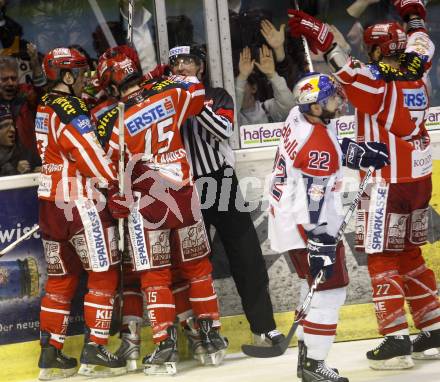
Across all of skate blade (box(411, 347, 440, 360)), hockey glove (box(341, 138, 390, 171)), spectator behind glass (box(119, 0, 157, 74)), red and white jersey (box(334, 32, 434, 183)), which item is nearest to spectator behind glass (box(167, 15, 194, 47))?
spectator behind glass (box(119, 0, 157, 74))

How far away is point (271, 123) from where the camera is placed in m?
6.79

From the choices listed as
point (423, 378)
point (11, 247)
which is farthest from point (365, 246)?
point (11, 247)

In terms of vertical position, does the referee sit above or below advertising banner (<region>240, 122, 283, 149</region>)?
below

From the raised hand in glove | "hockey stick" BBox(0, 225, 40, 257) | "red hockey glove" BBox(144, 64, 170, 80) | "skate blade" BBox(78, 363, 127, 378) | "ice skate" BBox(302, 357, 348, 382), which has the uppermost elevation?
"red hockey glove" BBox(144, 64, 170, 80)

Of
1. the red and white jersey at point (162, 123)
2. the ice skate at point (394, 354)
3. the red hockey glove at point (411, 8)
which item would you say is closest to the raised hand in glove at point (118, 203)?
the red and white jersey at point (162, 123)

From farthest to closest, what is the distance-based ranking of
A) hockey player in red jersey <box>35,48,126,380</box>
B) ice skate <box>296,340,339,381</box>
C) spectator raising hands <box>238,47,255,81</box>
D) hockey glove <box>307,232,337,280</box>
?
spectator raising hands <box>238,47,255,81</box> → hockey player in red jersey <box>35,48,126,380</box> → ice skate <box>296,340,339,381</box> → hockey glove <box>307,232,337,280</box>

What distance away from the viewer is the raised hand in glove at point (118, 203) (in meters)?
6.15

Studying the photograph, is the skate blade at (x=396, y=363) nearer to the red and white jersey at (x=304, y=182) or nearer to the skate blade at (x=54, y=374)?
the red and white jersey at (x=304, y=182)

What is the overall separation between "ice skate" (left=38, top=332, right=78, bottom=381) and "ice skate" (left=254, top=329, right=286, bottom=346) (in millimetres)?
1027

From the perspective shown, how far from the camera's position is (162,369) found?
626 cm

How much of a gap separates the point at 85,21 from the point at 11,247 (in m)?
1.35

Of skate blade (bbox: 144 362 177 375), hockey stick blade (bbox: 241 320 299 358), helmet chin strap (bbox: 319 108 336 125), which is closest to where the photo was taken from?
helmet chin strap (bbox: 319 108 336 125)

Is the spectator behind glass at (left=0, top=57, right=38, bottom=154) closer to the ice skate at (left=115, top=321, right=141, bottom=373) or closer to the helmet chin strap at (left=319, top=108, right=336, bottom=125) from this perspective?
the ice skate at (left=115, top=321, right=141, bottom=373)

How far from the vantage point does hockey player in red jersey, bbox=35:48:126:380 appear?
6.12m
